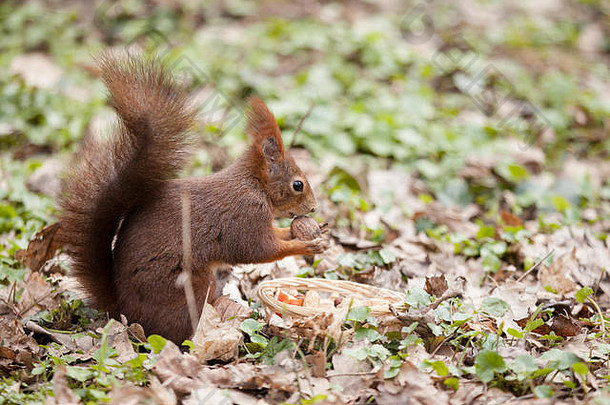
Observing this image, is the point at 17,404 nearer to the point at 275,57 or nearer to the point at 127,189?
the point at 127,189

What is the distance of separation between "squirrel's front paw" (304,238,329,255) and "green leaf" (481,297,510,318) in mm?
687

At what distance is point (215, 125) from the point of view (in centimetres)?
468

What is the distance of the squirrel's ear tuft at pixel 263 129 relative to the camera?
2773 mm

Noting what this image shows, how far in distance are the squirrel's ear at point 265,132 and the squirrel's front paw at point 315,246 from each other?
0.38 metres

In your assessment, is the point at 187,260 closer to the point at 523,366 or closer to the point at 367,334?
the point at 367,334

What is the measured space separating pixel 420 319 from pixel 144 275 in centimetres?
104

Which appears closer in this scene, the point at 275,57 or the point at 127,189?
the point at 127,189

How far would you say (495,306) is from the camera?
271cm

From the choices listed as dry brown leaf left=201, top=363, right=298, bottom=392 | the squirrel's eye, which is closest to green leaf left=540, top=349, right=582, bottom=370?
dry brown leaf left=201, top=363, right=298, bottom=392

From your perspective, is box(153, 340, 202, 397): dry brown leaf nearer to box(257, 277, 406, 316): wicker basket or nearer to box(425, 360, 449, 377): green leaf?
box(257, 277, 406, 316): wicker basket

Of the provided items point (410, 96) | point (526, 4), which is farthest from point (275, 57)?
point (526, 4)

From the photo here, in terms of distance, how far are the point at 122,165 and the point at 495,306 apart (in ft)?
5.10

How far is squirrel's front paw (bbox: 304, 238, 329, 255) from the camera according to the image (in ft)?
9.05

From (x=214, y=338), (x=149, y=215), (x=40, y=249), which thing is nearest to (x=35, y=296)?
(x=40, y=249)
